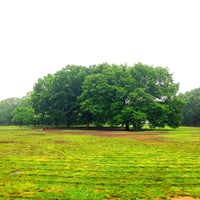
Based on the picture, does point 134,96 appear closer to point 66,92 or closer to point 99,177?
point 66,92

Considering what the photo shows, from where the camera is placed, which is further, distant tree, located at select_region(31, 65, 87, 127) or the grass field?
distant tree, located at select_region(31, 65, 87, 127)

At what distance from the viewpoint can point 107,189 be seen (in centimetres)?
819

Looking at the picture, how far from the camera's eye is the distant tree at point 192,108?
78062 millimetres

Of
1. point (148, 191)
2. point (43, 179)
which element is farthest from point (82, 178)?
point (148, 191)

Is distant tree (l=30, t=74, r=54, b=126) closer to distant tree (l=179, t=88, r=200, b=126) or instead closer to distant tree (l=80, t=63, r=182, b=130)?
distant tree (l=80, t=63, r=182, b=130)

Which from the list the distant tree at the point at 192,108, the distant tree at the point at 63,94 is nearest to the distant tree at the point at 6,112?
the distant tree at the point at 63,94

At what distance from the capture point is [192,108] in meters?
79.6

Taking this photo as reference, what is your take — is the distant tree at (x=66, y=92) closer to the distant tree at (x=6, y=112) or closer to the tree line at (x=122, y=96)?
the tree line at (x=122, y=96)

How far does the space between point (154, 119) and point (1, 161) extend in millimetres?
40937

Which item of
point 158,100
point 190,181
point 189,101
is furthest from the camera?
point 189,101

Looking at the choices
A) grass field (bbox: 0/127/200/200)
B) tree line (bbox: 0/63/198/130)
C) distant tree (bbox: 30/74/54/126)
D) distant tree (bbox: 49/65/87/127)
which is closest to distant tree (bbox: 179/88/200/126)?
tree line (bbox: 0/63/198/130)

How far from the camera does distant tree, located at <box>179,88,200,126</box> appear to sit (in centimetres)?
7806

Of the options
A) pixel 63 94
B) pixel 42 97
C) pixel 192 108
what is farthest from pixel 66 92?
pixel 192 108

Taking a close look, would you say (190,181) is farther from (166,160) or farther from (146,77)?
(146,77)
